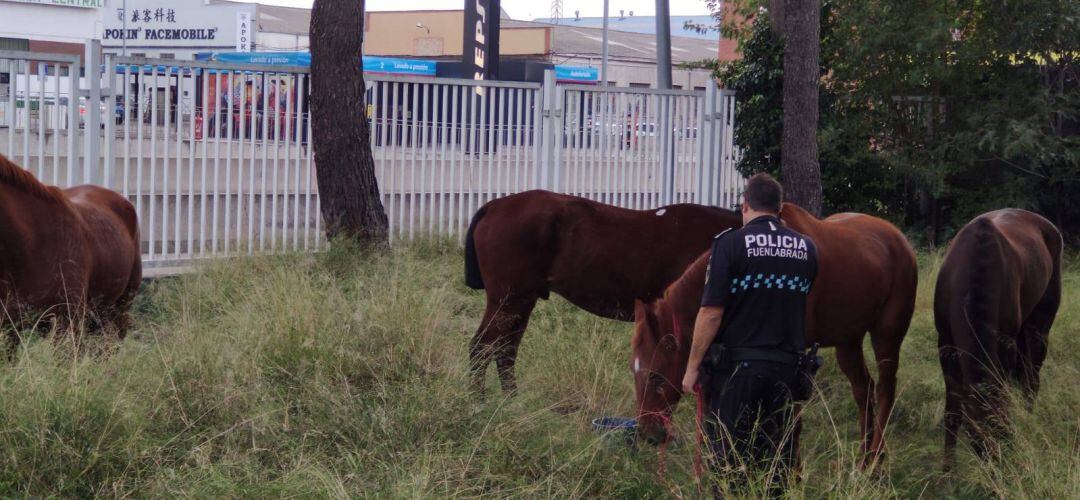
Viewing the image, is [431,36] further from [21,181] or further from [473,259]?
[21,181]

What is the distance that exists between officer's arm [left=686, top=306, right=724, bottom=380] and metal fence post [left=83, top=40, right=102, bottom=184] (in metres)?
7.40

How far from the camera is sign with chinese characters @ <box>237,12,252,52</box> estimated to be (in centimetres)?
3534

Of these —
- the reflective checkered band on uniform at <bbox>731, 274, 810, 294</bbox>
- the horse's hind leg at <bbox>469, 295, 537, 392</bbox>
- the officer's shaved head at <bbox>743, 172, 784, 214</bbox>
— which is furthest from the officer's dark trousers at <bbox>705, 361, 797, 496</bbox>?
the horse's hind leg at <bbox>469, 295, 537, 392</bbox>

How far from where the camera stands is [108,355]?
6.63 metres

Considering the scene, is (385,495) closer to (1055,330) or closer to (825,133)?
(1055,330)

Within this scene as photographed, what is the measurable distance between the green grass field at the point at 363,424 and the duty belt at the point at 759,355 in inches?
20.4

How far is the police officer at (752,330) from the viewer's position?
204 inches

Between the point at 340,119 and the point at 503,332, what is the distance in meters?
4.64

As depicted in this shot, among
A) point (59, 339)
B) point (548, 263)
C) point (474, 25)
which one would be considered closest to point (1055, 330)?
point (548, 263)

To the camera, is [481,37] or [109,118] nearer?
[109,118]

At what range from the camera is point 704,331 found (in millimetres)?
5195

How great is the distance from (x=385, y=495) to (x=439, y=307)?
2.56m

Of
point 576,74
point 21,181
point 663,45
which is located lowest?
point 21,181

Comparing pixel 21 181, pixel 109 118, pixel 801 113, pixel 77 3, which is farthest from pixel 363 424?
pixel 77 3
